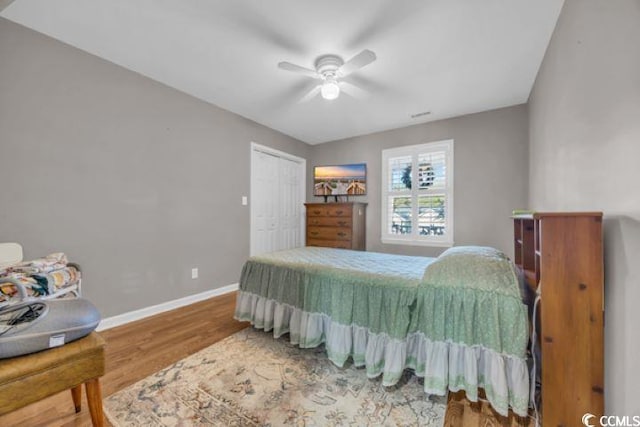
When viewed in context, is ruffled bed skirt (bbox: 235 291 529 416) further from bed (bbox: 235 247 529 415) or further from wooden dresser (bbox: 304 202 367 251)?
wooden dresser (bbox: 304 202 367 251)

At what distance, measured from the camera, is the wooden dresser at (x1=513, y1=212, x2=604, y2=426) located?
1.08 m

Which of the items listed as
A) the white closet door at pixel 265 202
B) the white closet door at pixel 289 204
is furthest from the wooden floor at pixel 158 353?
the white closet door at pixel 289 204

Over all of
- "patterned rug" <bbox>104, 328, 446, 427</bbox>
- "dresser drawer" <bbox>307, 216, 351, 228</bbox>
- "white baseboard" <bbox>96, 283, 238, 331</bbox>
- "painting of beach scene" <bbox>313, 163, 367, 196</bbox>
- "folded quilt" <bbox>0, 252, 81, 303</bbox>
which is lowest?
"patterned rug" <bbox>104, 328, 446, 427</bbox>

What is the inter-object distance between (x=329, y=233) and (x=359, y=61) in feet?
8.86

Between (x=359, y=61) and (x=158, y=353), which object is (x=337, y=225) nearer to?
(x=359, y=61)

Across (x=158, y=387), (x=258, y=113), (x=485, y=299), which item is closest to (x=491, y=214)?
(x=485, y=299)

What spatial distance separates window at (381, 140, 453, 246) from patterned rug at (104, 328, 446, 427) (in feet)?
8.32

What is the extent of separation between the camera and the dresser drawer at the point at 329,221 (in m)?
4.07

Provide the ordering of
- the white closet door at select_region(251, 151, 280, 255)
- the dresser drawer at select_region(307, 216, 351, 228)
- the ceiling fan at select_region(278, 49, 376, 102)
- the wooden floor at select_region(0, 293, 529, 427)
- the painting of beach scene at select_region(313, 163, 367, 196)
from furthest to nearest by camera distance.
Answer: the painting of beach scene at select_region(313, 163, 367, 196) < the dresser drawer at select_region(307, 216, 351, 228) < the white closet door at select_region(251, 151, 280, 255) < the ceiling fan at select_region(278, 49, 376, 102) < the wooden floor at select_region(0, 293, 529, 427)

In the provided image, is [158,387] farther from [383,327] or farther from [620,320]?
[620,320]

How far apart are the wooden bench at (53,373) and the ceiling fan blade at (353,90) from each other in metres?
A: 2.86

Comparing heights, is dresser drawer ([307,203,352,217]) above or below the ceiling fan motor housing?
below

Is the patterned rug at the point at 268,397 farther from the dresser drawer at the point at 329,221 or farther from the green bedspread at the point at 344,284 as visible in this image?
the dresser drawer at the point at 329,221

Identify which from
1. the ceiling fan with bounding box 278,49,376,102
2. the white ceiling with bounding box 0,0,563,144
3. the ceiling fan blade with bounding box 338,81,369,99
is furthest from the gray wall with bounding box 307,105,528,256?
the ceiling fan with bounding box 278,49,376,102
